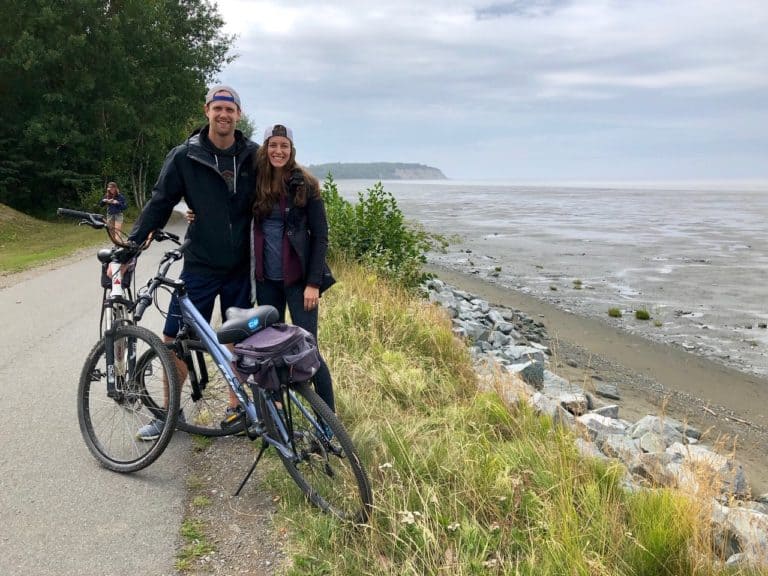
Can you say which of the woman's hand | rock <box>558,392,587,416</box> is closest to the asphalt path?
the woman's hand

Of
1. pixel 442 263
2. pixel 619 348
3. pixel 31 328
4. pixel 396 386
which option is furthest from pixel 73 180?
pixel 396 386

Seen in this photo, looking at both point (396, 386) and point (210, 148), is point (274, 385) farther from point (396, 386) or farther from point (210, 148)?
point (396, 386)

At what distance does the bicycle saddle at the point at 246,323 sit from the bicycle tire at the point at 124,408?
669mm

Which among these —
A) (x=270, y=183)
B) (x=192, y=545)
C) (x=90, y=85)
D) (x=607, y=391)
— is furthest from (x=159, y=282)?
(x=90, y=85)

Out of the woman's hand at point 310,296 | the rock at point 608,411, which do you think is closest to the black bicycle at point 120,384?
the woman's hand at point 310,296

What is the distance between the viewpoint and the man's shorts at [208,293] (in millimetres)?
4133

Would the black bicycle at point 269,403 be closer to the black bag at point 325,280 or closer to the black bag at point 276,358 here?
the black bag at point 276,358

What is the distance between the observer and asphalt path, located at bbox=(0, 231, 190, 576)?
3.10 m

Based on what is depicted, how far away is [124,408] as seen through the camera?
13.4ft

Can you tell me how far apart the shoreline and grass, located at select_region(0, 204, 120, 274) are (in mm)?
12057

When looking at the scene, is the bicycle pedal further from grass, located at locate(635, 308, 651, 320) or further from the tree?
the tree

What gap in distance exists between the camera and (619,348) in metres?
11.5

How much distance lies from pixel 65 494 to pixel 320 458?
1.67m

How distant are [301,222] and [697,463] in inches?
108
